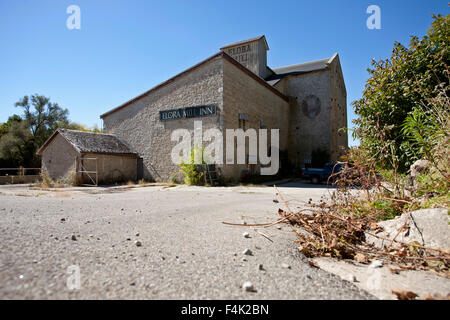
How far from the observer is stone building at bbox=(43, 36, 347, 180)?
44.3 feet

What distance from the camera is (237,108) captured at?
560 inches

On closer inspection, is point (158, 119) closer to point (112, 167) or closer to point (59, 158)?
point (112, 167)

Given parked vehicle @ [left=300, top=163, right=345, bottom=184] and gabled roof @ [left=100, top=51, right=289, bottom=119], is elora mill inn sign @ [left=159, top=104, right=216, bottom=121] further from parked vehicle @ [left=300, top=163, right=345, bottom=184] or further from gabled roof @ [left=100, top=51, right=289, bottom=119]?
parked vehicle @ [left=300, top=163, right=345, bottom=184]

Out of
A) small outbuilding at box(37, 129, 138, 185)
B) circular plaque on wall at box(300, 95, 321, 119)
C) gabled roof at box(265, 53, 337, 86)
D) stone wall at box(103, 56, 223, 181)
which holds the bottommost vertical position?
small outbuilding at box(37, 129, 138, 185)

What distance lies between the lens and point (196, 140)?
13625 millimetres

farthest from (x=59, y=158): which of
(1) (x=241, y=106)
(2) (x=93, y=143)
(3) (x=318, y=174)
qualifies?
(3) (x=318, y=174)

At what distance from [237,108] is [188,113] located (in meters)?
3.03

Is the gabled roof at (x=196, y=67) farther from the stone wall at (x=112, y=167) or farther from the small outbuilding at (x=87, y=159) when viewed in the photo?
the stone wall at (x=112, y=167)

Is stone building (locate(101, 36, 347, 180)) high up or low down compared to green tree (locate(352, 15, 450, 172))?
up

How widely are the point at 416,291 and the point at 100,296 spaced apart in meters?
2.10

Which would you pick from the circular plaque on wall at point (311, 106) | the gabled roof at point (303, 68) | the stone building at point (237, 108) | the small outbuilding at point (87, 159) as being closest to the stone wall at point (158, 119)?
the stone building at point (237, 108)

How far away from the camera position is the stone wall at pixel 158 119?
13422mm

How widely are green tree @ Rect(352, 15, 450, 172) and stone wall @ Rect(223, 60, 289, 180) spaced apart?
9.01 meters

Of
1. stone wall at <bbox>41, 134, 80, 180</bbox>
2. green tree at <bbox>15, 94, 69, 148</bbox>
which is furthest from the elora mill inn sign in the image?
green tree at <bbox>15, 94, 69, 148</bbox>
